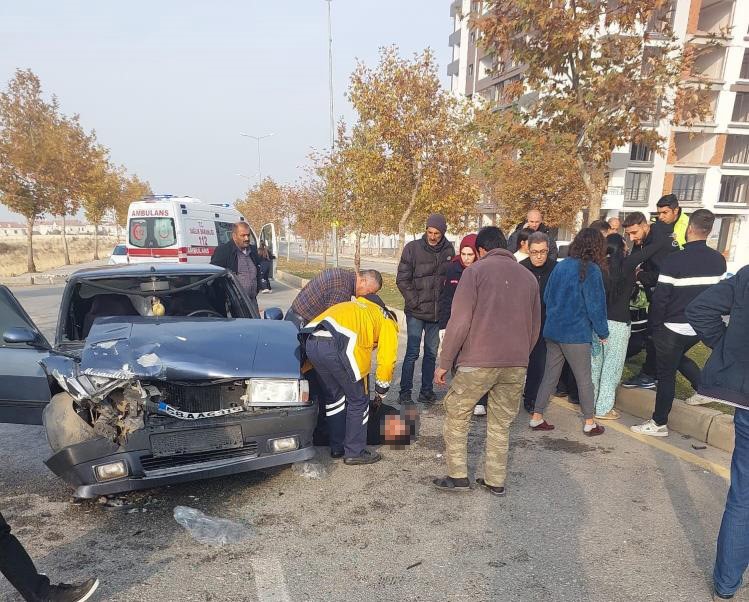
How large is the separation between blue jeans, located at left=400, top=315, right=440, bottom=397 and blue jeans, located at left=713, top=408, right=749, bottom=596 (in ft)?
10.3

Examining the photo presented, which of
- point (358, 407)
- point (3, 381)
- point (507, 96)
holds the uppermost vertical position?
point (507, 96)

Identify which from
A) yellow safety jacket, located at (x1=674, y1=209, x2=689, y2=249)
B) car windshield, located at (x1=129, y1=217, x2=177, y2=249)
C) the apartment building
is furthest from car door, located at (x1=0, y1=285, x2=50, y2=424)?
the apartment building

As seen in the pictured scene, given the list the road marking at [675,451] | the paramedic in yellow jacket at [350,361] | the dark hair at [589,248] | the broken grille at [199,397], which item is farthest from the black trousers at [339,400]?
the road marking at [675,451]

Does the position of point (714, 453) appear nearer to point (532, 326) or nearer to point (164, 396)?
point (532, 326)

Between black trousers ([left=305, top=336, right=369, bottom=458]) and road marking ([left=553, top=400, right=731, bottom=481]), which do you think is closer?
black trousers ([left=305, top=336, right=369, bottom=458])

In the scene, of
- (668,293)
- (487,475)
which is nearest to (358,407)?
(487,475)

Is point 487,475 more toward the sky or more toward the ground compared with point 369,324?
more toward the ground

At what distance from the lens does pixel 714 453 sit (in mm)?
3996

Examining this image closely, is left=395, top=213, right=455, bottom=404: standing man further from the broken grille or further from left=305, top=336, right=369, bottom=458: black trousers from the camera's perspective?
the broken grille

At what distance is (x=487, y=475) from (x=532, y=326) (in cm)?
106

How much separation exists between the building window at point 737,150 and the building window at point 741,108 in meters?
1.29

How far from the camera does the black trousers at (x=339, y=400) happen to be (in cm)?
349

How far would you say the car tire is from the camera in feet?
9.18

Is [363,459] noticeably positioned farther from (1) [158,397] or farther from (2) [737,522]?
(2) [737,522]
